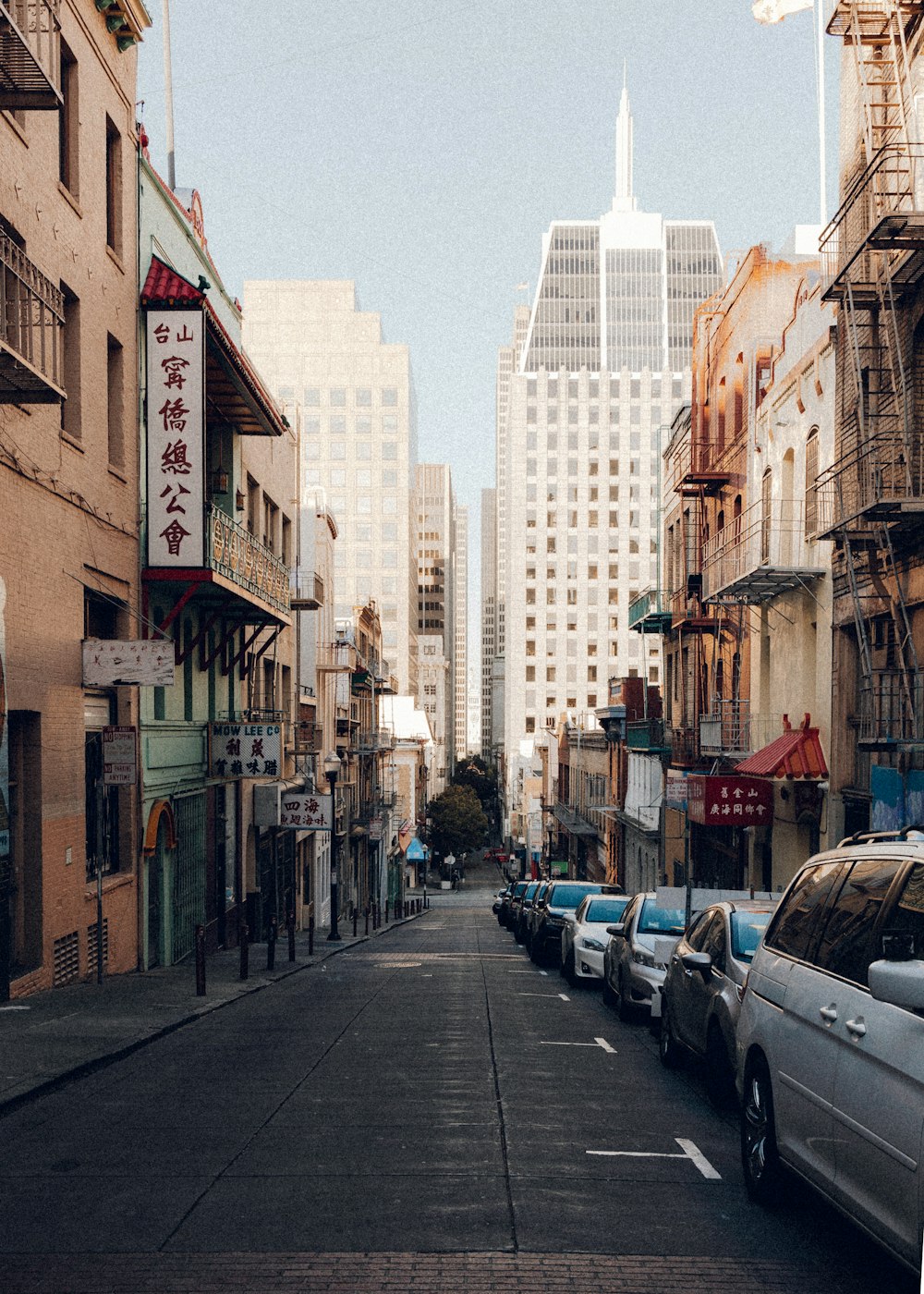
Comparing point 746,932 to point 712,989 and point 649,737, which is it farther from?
point 649,737

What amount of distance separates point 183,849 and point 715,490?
1698 cm

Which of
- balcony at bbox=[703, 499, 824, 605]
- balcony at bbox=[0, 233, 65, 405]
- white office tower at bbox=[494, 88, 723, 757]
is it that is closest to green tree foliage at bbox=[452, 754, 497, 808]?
white office tower at bbox=[494, 88, 723, 757]

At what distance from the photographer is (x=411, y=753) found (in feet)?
351

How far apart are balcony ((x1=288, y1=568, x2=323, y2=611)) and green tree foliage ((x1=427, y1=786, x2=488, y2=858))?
2689 inches

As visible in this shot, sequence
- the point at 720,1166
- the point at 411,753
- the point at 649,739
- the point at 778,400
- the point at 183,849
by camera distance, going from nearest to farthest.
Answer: the point at 720,1166
the point at 183,849
the point at 778,400
the point at 649,739
the point at 411,753

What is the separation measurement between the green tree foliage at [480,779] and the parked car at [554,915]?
380 ft

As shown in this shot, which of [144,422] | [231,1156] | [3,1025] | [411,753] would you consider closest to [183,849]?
[144,422]

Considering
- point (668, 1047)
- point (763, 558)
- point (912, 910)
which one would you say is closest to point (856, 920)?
point (912, 910)

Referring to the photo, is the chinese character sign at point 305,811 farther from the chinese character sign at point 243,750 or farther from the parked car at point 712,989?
the parked car at point 712,989

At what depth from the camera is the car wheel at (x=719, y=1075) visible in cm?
1016

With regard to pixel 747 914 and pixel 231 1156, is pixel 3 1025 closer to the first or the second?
pixel 231 1156

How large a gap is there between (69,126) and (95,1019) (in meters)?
11.6

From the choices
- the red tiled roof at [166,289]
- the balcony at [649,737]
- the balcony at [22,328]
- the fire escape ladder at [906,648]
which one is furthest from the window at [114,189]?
the balcony at [649,737]

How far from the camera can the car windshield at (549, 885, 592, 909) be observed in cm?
2564
